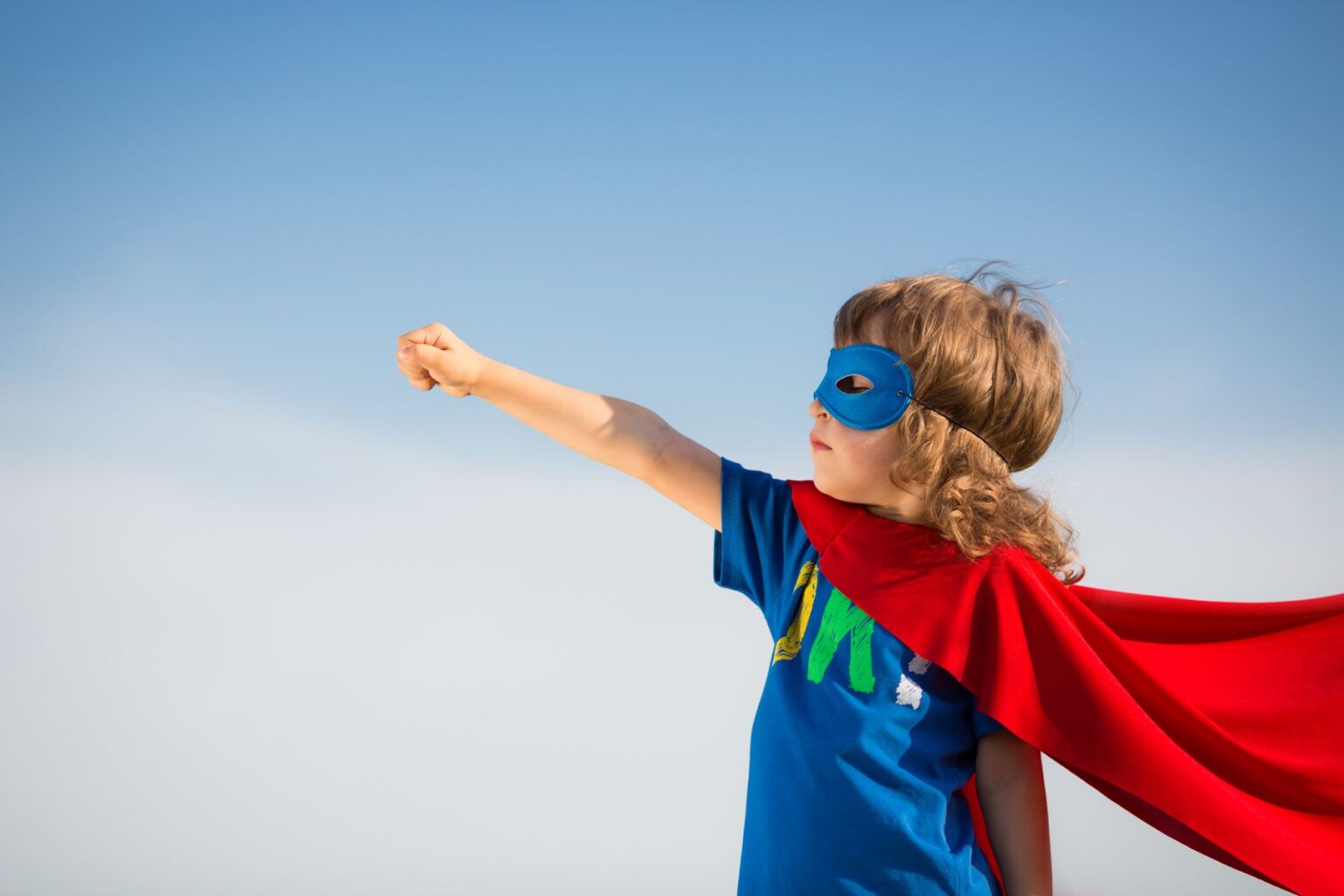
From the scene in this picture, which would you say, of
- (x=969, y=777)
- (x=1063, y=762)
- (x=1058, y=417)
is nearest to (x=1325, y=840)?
(x=1063, y=762)

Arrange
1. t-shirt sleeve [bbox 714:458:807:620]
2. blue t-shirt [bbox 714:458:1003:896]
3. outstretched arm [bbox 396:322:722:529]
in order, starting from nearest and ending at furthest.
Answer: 1. blue t-shirt [bbox 714:458:1003:896]
2. outstretched arm [bbox 396:322:722:529]
3. t-shirt sleeve [bbox 714:458:807:620]

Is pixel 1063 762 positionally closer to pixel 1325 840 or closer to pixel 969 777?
pixel 969 777

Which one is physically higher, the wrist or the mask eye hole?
the mask eye hole

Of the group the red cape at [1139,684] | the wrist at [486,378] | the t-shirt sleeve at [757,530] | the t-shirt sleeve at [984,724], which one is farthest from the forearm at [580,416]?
the t-shirt sleeve at [984,724]

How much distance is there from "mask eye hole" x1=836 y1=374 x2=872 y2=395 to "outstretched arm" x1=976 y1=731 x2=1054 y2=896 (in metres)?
0.52

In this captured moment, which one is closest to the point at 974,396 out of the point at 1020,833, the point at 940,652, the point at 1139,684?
the point at 940,652

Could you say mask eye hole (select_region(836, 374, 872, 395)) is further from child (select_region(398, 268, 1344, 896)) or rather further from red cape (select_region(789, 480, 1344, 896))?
red cape (select_region(789, 480, 1344, 896))

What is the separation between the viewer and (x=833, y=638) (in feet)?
5.12

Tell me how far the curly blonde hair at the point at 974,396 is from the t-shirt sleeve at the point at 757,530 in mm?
184

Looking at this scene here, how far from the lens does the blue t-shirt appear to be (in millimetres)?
1453

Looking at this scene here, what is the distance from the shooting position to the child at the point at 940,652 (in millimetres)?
1489

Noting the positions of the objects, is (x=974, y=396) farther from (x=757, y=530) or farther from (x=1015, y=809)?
(x=1015, y=809)

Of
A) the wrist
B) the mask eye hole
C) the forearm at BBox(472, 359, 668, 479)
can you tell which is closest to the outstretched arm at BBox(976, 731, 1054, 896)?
the mask eye hole

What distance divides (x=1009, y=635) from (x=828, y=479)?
1.10 feet
